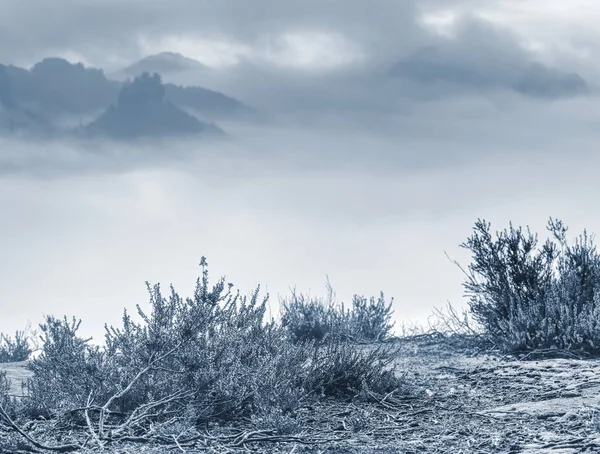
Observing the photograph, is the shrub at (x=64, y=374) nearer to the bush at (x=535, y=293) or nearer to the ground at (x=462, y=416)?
the ground at (x=462, y=416)

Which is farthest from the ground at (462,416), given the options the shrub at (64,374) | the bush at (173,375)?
the shrub at (64,374)

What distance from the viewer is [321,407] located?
339 inches

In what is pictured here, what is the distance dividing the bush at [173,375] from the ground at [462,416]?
283mm

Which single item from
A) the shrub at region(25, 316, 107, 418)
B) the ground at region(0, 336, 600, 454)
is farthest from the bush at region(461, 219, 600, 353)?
the shrub at region(25, 316, 107, 418)

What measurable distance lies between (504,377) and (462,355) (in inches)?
77.3

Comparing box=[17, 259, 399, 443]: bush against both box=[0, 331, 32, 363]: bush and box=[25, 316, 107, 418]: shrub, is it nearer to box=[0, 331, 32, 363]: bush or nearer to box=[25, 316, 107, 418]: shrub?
box=[25, 316, 107, 418]: shrub

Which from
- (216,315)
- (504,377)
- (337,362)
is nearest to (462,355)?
(504,377)

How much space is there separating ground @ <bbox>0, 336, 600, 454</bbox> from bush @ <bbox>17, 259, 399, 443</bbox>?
283 millimetres

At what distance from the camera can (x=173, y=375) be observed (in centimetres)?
792

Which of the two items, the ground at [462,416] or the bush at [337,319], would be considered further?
the bush at [337,319]

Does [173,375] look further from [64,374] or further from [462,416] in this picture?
[462,416]

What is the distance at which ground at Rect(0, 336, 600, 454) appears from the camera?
6.74 m

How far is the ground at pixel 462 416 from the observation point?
6.74 meters

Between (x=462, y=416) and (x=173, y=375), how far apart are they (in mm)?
2590
